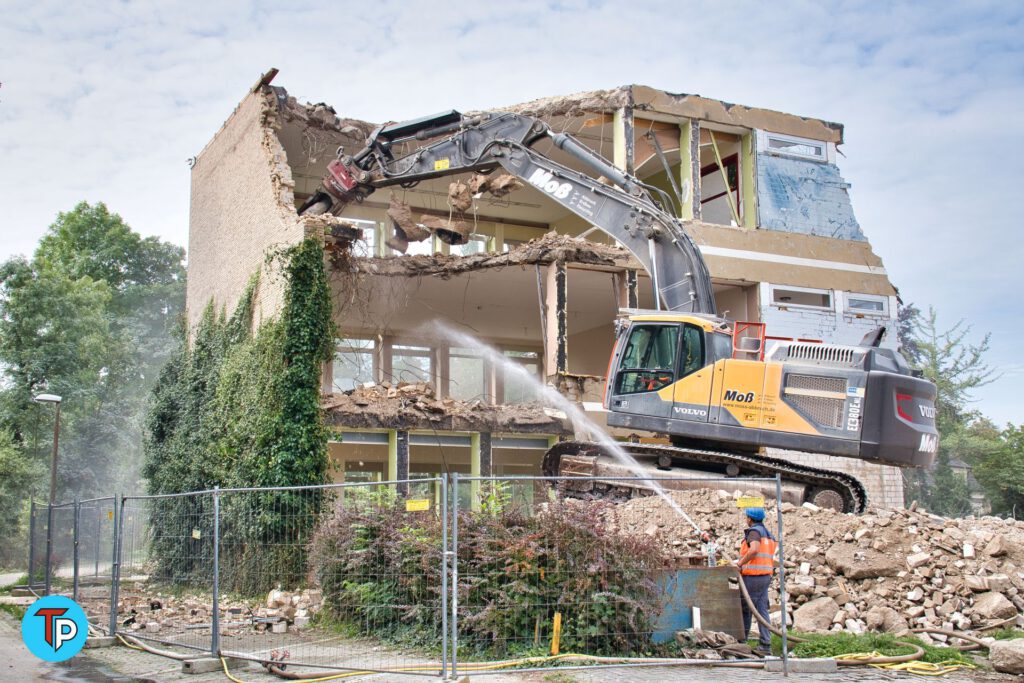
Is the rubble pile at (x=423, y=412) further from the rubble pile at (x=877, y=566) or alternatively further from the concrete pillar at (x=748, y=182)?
the concrete pillar at (x=748, y=182)

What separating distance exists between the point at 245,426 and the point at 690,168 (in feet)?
39.7

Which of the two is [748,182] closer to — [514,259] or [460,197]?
[514,259]

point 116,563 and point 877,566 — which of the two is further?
point 877,566

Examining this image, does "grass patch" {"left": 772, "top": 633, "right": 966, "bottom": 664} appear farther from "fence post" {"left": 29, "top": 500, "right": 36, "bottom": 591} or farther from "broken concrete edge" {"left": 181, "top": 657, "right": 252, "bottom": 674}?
"fence post" {"left": 29, "top": 500, "right": 36, "bottom": 591}

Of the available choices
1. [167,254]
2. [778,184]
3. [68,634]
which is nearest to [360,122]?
[778,184]

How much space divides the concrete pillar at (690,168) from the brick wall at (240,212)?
30.3 ft

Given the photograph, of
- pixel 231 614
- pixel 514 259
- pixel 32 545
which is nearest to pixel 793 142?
pixel 514 259

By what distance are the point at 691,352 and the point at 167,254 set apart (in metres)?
45.1

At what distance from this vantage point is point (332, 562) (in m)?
10.6

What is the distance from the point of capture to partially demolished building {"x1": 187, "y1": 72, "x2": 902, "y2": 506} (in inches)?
803

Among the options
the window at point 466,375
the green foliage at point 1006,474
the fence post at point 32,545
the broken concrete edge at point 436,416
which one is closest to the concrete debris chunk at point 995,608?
the broken concrete edge at point 436,416

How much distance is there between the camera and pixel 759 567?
10023 mm

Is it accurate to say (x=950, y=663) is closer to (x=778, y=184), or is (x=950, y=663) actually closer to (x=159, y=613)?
(x=159, y=613)

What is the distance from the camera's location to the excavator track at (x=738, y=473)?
626 inches
